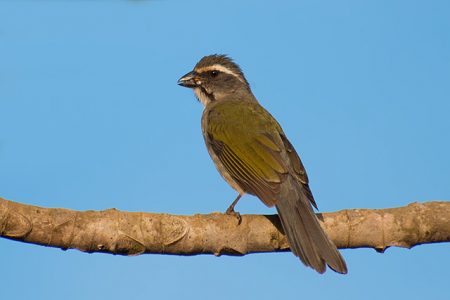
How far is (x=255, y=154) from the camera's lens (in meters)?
6.36

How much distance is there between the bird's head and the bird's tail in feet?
8.61

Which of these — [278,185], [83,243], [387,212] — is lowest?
[83,243]

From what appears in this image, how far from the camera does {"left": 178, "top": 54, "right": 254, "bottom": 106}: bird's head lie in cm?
814

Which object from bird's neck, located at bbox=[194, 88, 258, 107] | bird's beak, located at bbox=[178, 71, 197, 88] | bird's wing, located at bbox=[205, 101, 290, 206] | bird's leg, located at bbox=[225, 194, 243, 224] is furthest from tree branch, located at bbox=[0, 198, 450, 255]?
bird's beak, located at bbox=[178, 71, 197, 88]

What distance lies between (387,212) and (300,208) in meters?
0.75

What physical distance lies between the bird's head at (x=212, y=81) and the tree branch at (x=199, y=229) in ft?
9.34

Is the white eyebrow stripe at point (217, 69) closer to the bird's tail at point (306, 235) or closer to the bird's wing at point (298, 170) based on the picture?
the bird's wing at point (298, 170)

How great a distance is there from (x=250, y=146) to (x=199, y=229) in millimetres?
1545

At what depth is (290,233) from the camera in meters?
5.37

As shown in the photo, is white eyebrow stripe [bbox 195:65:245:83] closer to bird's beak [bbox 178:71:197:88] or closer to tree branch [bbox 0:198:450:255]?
bird's beak [bbox 178:71:197:88]

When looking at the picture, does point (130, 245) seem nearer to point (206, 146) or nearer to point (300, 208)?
point (300, 208)

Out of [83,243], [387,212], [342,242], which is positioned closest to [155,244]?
[83,243]

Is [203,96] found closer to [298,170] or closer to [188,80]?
[188,80]

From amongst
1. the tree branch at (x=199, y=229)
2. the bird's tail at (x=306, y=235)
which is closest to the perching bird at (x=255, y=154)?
the bird's tail at (x=306, y=235)
